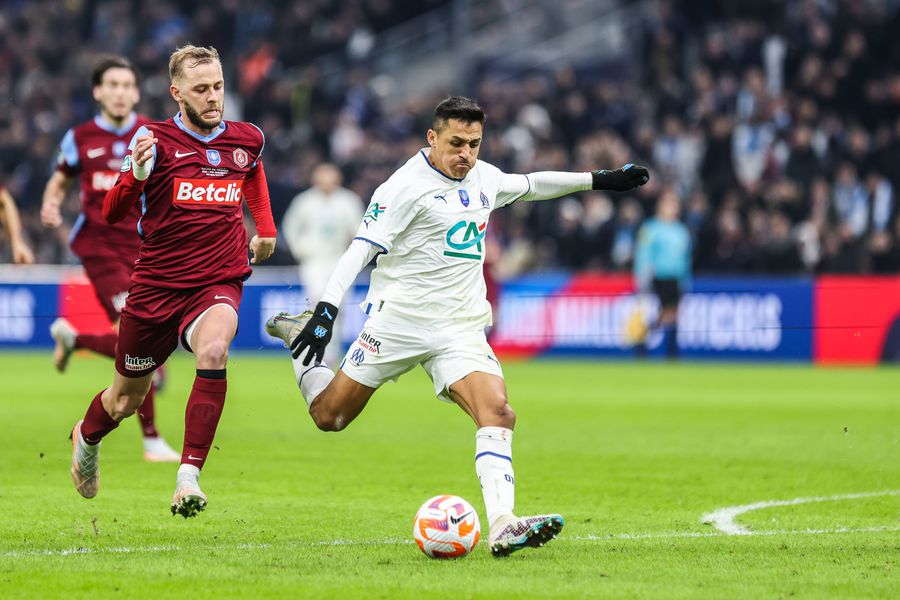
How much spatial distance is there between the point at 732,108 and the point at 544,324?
4.65 meters

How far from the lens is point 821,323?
20531mm

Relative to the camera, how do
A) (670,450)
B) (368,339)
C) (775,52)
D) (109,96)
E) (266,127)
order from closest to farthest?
(368,339), (109,96), (670,450), (775,52), (266,127)

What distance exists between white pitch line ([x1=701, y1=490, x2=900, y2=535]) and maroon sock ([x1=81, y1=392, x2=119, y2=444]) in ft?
10.2

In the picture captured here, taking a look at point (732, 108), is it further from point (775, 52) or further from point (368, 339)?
point (368, 339)

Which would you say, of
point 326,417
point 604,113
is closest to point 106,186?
point 326,417

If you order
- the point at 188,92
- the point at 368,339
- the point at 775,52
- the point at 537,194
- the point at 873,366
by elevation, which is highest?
the point at 775,52

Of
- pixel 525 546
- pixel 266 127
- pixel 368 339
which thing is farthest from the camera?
pixel 266 127

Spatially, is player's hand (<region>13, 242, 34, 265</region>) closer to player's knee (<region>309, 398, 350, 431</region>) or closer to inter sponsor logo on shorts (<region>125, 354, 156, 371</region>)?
inter sponsor logo on shorts (<region>125, 354, 156, 371</region>)

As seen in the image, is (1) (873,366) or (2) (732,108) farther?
(2) (732,108)

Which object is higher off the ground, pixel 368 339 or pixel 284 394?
pixel 368 339

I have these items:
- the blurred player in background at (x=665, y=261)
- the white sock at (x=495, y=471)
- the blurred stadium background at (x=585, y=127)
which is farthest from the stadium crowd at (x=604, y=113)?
the white sock at (x=495, y=471)

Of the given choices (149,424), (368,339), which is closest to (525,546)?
(368,339)

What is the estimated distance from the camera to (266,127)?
83.9 feet

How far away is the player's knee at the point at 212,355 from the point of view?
23.0ft
